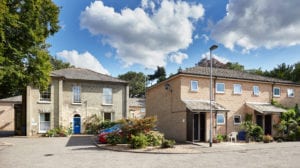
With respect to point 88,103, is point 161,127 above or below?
below

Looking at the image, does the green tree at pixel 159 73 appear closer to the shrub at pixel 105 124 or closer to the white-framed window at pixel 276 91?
the shrub at pixel 105 124

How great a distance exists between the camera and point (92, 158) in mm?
12984

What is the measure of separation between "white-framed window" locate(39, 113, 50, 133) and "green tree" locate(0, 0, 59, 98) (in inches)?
262

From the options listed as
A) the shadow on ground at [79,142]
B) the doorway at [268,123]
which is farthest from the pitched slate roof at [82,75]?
the doorway at [268,123]

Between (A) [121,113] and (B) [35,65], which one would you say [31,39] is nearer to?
(B) [35,65]

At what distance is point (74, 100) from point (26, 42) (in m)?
11.0

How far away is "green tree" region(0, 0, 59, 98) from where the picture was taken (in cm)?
1911

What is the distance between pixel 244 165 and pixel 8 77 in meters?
18.7

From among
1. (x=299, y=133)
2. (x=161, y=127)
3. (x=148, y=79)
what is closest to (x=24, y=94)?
(x=161, y=127)

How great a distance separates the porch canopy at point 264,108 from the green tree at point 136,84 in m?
50.7

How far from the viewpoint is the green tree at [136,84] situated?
243 ft

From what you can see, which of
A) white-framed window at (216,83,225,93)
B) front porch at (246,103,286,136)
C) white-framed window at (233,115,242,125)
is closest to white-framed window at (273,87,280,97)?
front porch at (246,103,286,136)

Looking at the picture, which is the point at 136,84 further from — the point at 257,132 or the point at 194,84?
the point at 257,132

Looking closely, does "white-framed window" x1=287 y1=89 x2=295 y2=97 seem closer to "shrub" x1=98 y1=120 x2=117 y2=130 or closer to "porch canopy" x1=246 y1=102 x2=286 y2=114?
"porch canopy" x1=246 y1=102 x2=286 y2=114
